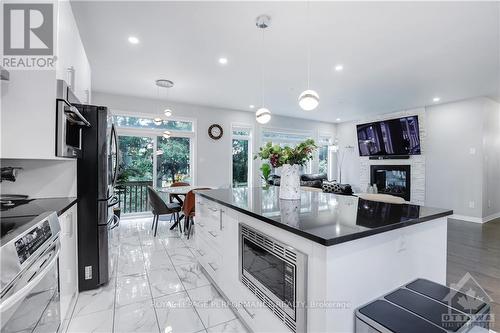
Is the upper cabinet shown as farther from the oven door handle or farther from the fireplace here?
the fireplace

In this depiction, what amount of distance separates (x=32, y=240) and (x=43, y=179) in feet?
4.08

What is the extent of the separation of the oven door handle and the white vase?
161cm

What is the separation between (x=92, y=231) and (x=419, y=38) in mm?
4141

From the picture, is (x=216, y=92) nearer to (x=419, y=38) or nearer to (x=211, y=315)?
(x=419, y=38)

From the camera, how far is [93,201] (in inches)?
89.3

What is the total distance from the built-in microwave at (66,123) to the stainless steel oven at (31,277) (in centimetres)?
59

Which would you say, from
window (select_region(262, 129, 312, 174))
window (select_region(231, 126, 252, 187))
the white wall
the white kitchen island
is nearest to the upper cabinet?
the white kitchen island

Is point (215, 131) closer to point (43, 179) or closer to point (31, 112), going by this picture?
point (43, 179)

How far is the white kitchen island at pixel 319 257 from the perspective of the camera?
1125 mm

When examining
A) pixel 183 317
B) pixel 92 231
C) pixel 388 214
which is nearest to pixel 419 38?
pixel 388 214

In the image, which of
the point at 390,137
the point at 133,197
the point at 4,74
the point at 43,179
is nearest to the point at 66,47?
the point at 4,74

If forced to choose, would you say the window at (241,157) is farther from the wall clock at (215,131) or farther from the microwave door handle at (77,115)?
the microwave door handle at (77,115)

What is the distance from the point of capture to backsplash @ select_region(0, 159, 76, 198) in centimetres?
197

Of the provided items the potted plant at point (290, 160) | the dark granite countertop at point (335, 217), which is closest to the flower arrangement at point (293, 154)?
the potted plant at point (290, 160)
